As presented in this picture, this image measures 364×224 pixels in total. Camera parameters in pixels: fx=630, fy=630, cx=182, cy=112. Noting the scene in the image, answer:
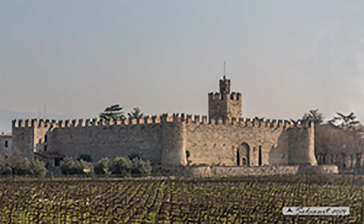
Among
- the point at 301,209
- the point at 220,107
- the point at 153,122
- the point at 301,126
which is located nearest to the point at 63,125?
the point at 153,122

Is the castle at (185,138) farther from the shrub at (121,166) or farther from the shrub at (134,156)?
the shrub at (121,166)

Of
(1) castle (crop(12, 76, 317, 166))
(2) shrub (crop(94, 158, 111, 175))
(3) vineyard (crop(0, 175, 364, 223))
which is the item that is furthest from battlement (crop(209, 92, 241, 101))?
(3) vineyard (crop(0, 175, 364, 223))

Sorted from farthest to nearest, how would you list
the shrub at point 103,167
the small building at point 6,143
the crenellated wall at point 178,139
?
the small building at point 6,143
the crenellated wall at point 178,139
the shrub at point 103,167

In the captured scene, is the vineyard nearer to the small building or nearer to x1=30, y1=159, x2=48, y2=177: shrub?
x1=30, y1=159, x2=48, y2=177: shrub

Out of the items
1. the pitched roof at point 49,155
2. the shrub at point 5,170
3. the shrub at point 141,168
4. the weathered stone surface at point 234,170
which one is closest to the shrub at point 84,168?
the shrub at point 141,168

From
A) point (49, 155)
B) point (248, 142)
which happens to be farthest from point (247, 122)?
point (49, 155)

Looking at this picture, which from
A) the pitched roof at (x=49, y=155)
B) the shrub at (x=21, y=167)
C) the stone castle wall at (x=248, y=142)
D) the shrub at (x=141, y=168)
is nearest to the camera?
the shrub at (x=141, y=168)

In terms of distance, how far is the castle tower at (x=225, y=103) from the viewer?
171ft

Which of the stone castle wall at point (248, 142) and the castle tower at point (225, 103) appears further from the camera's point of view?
the castle tower at point (225, 103)

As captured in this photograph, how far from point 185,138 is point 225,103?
8.72m

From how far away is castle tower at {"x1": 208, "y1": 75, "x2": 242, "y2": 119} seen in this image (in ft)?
171

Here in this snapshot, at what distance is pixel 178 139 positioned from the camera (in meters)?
43.8

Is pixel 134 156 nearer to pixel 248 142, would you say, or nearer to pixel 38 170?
pixel 38 170

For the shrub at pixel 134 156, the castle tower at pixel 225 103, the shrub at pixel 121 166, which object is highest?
the castle tower at pixel 225 103
